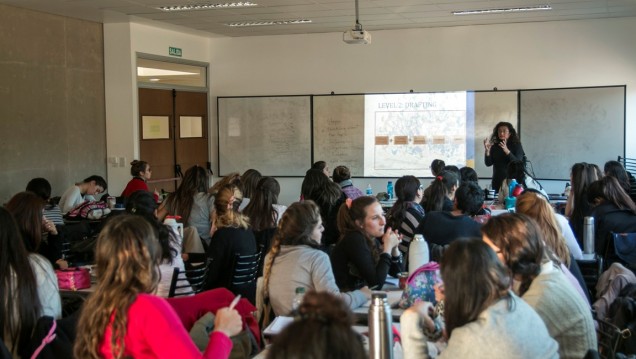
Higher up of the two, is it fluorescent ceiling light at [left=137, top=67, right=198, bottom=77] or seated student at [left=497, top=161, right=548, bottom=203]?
fluorescent ceiling light at [left=137, top=67, right=198, bottom=77]

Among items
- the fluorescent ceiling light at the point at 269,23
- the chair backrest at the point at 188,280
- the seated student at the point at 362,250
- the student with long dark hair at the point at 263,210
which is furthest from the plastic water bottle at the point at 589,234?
the fluorescent ceiling light at the point at 269,23

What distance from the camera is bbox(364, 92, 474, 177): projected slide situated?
1130 cm

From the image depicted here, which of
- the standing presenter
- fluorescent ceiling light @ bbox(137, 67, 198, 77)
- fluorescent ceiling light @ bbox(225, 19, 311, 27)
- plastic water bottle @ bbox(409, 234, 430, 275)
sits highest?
fluorescent ceiling light @ bbox(225, 19, 311, 27)

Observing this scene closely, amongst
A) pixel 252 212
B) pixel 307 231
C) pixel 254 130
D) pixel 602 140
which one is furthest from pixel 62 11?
pixel 602 140

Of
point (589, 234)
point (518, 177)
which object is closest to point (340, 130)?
point (518, 177)

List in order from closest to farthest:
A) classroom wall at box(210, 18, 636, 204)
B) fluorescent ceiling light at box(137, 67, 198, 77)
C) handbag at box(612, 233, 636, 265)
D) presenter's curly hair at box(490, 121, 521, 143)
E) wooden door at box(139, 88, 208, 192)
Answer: handbag at box(612, 233, 636, 265), presenter's curly hair at box(490, 121, 521, 143), classroom wall at box(210, 18, 636, 204), fluorescent ceiling light at box(137, 67, 198, 77), wooden door at box(139, 88, 208, 192)

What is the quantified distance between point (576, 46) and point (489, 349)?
9214 mm

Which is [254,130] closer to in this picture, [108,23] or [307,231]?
[108,23]

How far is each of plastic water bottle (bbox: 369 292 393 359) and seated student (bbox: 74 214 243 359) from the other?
539 millimetres

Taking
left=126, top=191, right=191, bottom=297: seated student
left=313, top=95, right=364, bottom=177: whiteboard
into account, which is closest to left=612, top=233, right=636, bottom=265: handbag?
left=126, top=191, right=191, bottom=297: seated student

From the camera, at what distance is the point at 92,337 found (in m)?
2.43

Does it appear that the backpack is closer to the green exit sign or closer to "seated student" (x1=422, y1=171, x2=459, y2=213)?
"seated student" (x1=422, y1=171, x2=459, y2=213)

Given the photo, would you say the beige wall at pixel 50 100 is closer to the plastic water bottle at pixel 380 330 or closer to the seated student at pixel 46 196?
the seated student at pixel 46 196

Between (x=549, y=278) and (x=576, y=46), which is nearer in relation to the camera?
(x=549, y=278)
